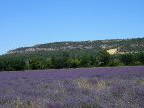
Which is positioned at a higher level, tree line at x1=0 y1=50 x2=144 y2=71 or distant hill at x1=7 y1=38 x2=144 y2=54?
tree line at x1=0 y1=50 x2=144 y2=71

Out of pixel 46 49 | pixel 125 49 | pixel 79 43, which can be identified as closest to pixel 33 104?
pixel 125 49

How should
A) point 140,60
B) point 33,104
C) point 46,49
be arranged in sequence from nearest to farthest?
point 33,104 → point 140,60 → point 46,49

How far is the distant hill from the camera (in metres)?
118

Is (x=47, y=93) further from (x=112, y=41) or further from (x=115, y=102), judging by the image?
(x=112, y=41)

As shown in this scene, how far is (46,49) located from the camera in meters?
132

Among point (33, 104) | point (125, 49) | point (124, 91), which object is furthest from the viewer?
point (125, 49)

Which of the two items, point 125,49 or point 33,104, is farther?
point 125,49

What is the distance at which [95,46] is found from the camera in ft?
431

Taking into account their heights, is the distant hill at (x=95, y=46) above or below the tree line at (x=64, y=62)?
below

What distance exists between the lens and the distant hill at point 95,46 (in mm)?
117688

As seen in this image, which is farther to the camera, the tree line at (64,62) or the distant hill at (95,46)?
the distant hill at (95,46)

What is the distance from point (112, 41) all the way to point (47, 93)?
419ft

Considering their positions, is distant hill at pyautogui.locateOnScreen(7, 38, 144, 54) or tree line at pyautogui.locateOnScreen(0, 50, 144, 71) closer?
tree line at pyautogui.locateOnScreen(0, 50, 144, 71)

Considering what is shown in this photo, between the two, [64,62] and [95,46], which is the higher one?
[64,62]
